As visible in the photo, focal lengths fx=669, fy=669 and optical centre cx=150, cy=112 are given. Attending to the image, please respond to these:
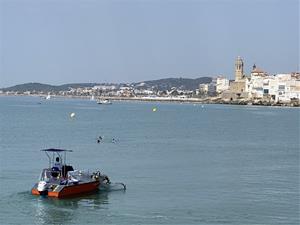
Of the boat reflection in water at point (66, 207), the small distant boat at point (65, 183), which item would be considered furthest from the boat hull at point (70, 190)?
the boat reflection in water at point (66, 207)

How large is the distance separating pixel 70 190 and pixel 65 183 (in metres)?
0.30

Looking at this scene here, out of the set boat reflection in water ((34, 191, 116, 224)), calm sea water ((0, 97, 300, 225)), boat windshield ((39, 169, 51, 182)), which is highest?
boat windshield ((39, 169, 51, 182))

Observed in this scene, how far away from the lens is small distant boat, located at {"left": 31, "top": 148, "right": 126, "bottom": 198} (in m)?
20.5

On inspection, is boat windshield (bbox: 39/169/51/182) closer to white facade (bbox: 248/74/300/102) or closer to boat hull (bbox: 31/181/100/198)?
boat hull (bbox: 31/181/100/198)

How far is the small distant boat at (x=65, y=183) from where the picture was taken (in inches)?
807

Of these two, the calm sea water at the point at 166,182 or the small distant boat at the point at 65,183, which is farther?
the small distant boat at the point at 65,183

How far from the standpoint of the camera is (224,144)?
41.1m

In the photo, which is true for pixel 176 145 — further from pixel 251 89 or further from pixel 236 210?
pixel 251 89

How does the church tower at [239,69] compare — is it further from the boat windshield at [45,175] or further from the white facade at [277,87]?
the boat windshield at [45,175]

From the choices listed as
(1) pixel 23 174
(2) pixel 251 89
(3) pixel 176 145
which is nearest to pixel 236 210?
(1) pixel 23 174

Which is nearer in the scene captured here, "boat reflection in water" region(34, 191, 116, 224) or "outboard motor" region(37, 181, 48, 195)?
"boat reflection in water" region(34, 191, 116, 224)

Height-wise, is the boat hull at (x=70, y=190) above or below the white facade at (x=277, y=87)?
below

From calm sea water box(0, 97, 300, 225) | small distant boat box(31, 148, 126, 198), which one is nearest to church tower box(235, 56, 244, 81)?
calm sea water box(0, 97, 300, 225)

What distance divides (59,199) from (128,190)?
2.70 metres
